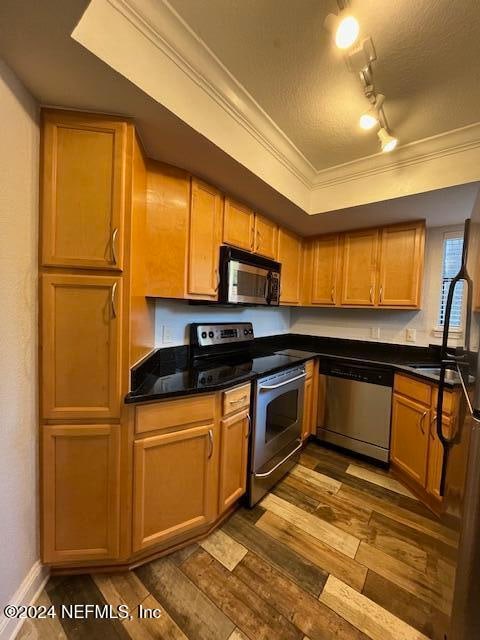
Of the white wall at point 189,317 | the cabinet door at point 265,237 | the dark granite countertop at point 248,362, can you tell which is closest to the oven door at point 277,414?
the dark granite countertop at point 248,362

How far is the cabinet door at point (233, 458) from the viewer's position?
1.55 meters

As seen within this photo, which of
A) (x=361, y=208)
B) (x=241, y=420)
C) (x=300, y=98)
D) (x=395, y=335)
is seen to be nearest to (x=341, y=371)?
(x=395, y=335)

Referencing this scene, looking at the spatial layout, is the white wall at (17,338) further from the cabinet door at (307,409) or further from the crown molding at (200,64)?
the cabinet door at (307,409)

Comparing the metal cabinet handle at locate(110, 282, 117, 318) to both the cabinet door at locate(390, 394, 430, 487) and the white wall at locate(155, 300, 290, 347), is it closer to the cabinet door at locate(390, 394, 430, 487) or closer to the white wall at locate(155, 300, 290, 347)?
the white wall at locate(155, 300, 290, 347)

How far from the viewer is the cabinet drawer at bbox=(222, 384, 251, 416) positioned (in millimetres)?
1528

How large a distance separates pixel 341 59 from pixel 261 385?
5.90 ft

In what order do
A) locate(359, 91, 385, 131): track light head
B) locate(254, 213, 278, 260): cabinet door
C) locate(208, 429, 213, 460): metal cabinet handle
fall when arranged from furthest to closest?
locate(254, 213, 278, 260): cabinet door
locate(208, 429, 213, 460): metal cabinet handle
locate(359, 91, 385, 131): track light head

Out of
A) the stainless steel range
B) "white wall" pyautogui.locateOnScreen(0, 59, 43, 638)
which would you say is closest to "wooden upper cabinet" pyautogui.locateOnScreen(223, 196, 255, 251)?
the stainless steel range

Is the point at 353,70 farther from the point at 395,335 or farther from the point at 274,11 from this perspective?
the point at 395,335

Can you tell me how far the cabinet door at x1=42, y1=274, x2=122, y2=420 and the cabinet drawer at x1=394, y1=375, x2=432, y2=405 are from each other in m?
2.10

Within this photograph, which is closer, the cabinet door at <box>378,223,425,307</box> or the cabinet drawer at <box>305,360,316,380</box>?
the cabinet door at <box>378,223,425,307</box>

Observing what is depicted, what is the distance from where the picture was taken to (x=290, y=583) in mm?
1288

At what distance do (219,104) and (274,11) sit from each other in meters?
0.43

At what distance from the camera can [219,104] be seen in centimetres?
133
